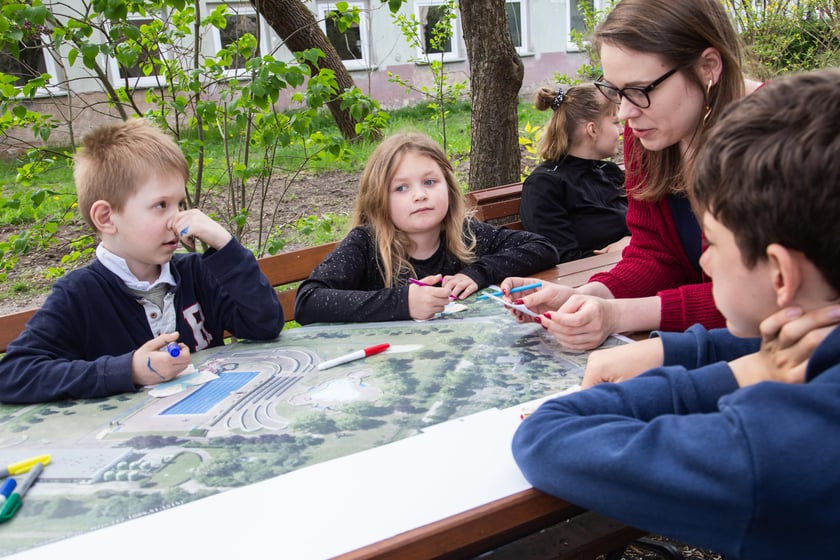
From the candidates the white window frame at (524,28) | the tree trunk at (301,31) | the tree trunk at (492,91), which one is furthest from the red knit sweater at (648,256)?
the white window frame at (524,28)

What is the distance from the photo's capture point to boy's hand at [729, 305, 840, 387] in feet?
3.26

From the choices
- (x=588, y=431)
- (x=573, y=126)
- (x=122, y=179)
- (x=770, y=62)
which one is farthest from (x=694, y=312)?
(x=770, y=62)

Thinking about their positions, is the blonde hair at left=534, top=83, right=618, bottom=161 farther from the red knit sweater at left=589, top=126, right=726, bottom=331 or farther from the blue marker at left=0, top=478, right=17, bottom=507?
the blue marker at left=0, top=478, right=17, bottom=507

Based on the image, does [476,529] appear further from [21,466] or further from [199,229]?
[199,229]

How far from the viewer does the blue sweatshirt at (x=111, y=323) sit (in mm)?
1656

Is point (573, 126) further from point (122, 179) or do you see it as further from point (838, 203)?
point (838, 203)

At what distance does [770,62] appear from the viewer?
7.16m

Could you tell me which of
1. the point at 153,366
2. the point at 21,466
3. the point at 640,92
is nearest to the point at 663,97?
the point at 640,92

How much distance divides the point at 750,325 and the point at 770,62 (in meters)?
7.07

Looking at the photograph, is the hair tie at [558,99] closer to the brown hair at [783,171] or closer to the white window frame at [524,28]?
the brown hair at [783,171]

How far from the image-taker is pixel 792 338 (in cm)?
102

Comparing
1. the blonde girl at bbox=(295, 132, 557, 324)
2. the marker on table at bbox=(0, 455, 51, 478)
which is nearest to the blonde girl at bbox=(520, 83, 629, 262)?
the blonde girl at bbox=(295, 132, 557, 324)

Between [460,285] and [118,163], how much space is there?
3.41 ft

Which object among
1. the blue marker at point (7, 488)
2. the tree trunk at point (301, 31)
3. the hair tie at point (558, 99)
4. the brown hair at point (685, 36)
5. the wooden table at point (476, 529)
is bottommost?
the wooden table at point (476, 529)
